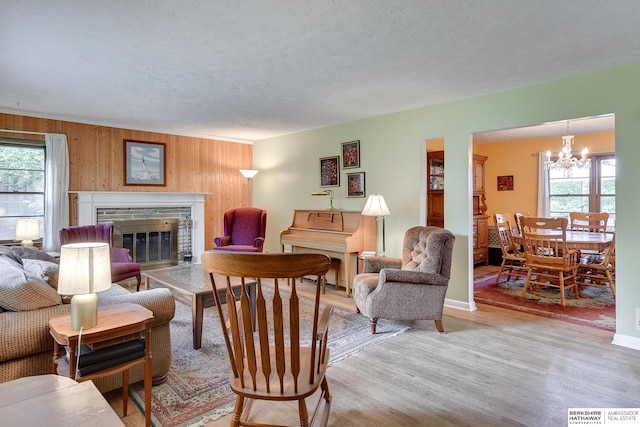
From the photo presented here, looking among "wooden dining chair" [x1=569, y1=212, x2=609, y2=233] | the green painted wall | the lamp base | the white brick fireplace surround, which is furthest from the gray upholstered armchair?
the white brick fireplace surround

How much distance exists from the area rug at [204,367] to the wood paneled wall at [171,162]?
101 inches

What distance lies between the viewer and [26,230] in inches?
165

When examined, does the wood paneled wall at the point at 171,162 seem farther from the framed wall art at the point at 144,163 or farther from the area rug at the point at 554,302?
the area rug at the point at 554,302

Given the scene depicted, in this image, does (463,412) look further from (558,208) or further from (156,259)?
(558,208)

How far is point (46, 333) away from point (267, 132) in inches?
176

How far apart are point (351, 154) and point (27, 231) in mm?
4049

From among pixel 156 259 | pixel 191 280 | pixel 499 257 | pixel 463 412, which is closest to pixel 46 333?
pixel 191 280

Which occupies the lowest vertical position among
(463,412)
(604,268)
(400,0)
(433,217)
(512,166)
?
(463,412)

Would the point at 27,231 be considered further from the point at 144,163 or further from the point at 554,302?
the point at 554,302

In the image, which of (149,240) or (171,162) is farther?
(171,162)

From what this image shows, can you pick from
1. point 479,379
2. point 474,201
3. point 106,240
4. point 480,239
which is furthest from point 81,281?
point 480,239

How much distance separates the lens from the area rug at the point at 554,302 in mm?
3641

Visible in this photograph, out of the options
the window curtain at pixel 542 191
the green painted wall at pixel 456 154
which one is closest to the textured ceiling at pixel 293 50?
the green painted wall at pixel 456 154

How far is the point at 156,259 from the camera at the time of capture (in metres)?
5.80
